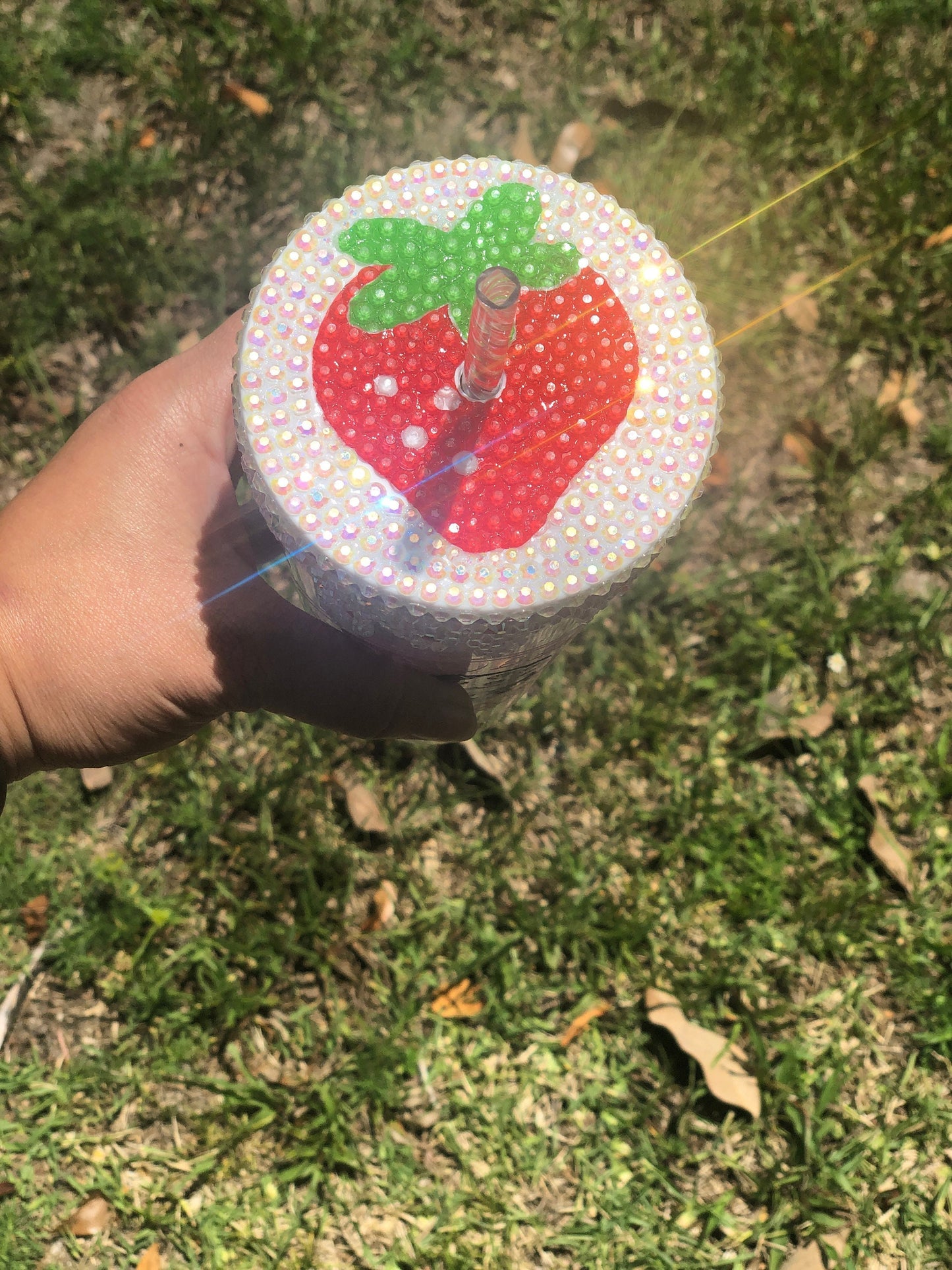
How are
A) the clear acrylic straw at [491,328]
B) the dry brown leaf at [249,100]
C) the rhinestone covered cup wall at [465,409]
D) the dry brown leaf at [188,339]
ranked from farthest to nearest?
1. the dry brown leaf at [249,100]
2. the dry brown leaf at [188,339]
3. the rhinestone covered cup wall at [465,409]
4. the clear acrylic straw at [491,328]

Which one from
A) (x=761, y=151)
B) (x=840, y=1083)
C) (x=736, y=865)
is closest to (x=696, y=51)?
(x=761, y=151)

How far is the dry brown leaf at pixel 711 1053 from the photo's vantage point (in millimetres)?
2768

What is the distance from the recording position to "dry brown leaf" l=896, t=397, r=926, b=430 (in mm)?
3545

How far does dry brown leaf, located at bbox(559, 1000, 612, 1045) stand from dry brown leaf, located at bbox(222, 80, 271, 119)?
10.6 feet

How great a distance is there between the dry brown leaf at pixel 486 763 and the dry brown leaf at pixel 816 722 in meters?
0.91

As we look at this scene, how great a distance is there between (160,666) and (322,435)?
2.42ft

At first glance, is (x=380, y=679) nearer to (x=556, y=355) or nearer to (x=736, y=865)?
(x=556, y=355)

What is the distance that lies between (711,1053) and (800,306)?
2.48 m

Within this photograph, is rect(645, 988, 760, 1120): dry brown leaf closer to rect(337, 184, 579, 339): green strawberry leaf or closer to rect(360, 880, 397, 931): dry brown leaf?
rect(360, 880, 397, 931): dry brown leaf

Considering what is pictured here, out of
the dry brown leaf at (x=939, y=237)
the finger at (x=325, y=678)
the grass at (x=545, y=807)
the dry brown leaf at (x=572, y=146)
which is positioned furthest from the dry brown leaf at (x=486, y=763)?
the dry brown leaf at (x=939, y=237)

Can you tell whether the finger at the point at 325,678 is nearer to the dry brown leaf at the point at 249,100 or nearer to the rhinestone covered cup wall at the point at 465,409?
the rhinestone covered cup wall at the point at 465,409

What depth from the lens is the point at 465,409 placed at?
1.73m

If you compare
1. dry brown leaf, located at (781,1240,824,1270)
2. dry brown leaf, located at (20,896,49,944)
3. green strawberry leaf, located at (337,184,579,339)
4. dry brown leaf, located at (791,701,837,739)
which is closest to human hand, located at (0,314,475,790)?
green strawberry leaf, located at (337,184,579,339)

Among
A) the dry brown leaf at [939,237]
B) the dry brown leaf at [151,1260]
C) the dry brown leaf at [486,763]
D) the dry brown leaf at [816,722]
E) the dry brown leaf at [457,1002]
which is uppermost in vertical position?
the dry brown leaf at [939,237]
